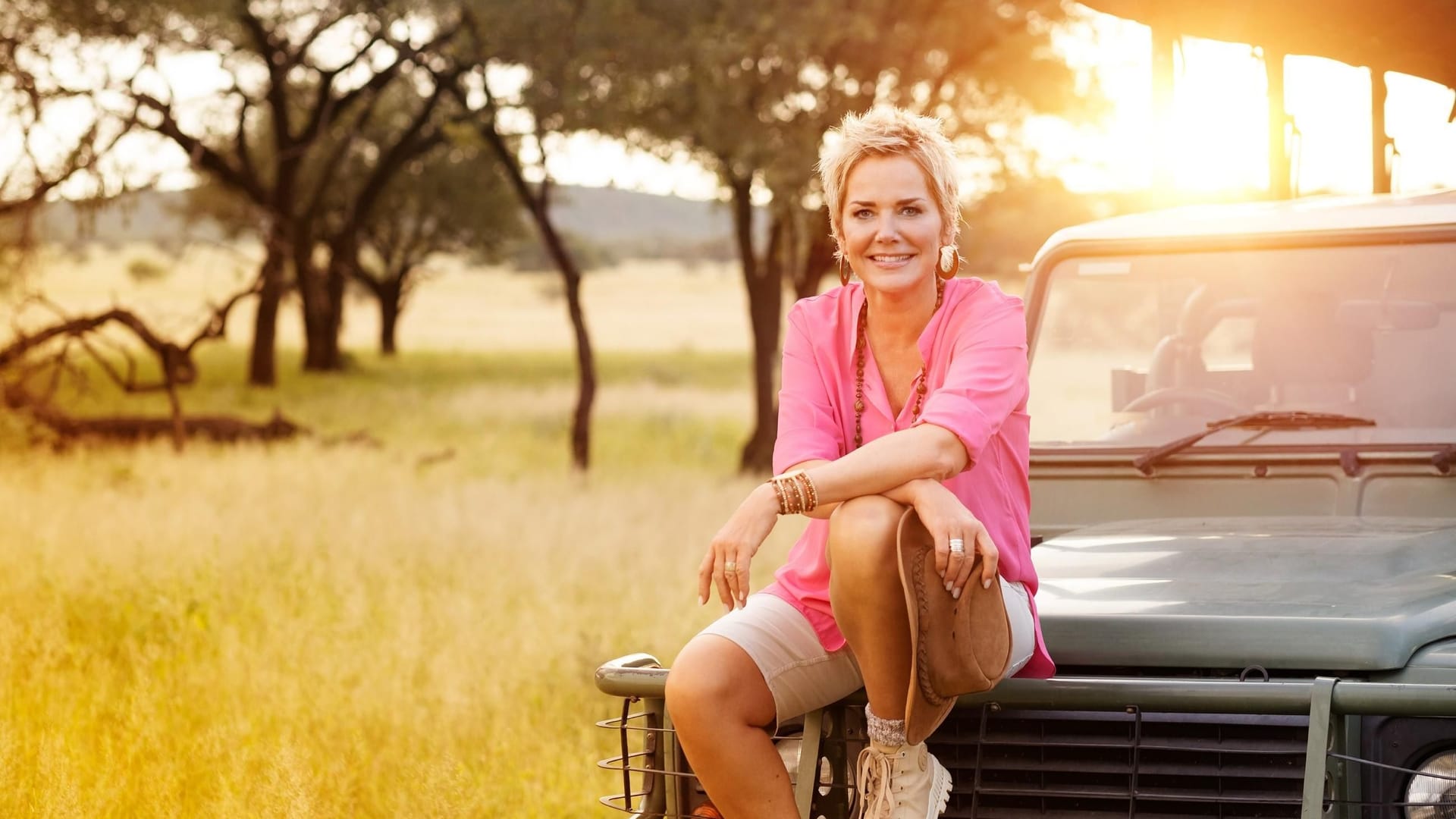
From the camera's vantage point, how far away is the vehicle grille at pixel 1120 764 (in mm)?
2955

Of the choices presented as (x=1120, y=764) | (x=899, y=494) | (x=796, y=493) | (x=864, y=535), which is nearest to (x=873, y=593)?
(x=864, y=535)

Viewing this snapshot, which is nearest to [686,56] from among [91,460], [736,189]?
[736,189]

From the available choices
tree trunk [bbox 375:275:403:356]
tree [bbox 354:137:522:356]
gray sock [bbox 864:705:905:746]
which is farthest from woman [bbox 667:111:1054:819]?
tree trunk [bbox 375:275:403:356]

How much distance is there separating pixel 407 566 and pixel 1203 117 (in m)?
5.88

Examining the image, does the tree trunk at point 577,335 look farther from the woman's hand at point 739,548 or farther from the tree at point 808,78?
the woman's hand at point 739,548

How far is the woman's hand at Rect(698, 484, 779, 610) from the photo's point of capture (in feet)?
9.80

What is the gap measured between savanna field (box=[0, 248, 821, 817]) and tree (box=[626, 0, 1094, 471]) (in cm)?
311

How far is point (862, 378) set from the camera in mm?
3334

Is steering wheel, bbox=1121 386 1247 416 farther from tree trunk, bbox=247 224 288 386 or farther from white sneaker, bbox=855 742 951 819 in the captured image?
tree trunk, bbox=247 224 288 386

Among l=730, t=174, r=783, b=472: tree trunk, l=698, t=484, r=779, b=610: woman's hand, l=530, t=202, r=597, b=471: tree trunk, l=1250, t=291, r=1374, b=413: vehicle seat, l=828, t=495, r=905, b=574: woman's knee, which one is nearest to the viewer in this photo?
l=828, t=495, r=905, b=574: woman's knee

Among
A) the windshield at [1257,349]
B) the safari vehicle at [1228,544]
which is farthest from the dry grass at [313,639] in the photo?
the windshield at [1257,349]

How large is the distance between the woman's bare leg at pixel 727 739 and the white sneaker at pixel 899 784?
0.50 ft

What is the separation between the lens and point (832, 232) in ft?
11.3

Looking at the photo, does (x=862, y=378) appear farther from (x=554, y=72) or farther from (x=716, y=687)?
(x=554, y=72)
